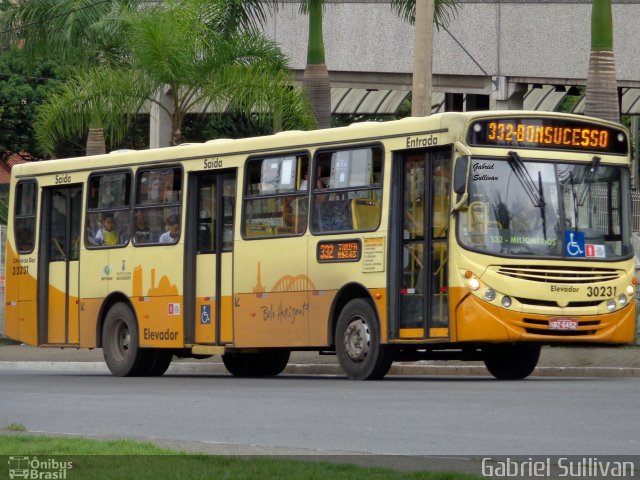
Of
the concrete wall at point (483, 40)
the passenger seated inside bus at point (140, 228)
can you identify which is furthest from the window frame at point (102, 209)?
the concrete wall at point (483, 40)

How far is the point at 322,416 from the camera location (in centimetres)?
1309

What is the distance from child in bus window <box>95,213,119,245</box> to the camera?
22672 millimetres

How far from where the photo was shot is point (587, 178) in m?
18.4

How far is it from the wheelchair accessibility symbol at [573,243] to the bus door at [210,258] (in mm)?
4900

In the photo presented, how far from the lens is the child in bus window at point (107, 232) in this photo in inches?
893

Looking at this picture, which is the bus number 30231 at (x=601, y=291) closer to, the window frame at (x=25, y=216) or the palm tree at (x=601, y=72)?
the palm tree at (x=601, y=72)

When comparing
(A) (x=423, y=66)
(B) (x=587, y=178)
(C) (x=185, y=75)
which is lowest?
(B) (x=587, y=178)

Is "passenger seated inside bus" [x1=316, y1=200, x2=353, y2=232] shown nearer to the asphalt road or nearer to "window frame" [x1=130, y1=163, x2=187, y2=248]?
the asphalt road

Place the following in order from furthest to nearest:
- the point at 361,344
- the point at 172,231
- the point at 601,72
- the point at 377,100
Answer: the point at 377,100 → the point at 601,72 → the point at 172,231 → the point at 361,344

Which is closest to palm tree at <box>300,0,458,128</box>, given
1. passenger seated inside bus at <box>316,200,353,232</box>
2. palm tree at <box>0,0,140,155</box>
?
palm tree at <box>0,0,140,155</box>

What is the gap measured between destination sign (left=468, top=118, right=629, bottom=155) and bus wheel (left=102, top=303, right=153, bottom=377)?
6.75m

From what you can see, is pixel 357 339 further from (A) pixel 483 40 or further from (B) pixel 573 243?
(A) pixel 483 40

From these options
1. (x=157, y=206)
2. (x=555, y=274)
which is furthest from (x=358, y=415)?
(x=157, y=206)

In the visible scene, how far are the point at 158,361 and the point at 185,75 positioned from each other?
26.5ft
